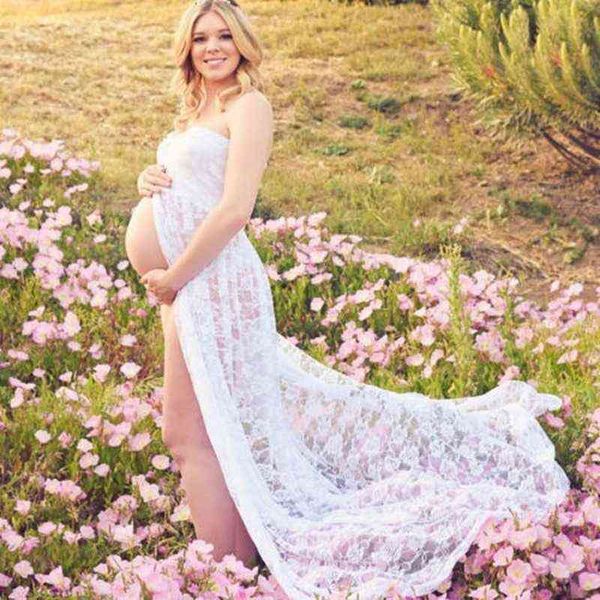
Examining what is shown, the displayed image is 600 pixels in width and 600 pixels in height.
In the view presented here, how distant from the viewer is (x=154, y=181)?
376 cm

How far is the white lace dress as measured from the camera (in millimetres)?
3588

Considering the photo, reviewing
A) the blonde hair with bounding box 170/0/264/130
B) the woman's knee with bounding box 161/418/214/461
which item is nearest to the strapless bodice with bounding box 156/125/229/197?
the blonde hair with bounding box 170/0/264/130

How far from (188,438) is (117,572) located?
1.46 ft

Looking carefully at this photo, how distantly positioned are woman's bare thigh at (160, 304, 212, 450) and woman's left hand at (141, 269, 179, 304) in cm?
4

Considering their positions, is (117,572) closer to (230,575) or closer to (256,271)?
(230,575)

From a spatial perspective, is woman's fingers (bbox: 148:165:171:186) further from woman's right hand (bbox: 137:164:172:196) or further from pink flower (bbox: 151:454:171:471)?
pink flower (bbox: 151:454:171:471)

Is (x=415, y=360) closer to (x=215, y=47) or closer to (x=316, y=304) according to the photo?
(x=316, y=304)

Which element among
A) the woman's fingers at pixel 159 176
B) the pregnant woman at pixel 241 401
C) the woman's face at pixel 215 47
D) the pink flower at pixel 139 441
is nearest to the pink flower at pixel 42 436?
the pink flower at pixel 139 441

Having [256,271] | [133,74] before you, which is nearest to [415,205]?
[133,74]

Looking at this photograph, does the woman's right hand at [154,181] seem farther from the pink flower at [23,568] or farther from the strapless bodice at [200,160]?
the pink flower at [23,568]

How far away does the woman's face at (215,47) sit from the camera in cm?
366

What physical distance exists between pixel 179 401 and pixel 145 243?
0.48m

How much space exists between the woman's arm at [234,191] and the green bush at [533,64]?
400 cm

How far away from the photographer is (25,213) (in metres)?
6.87
